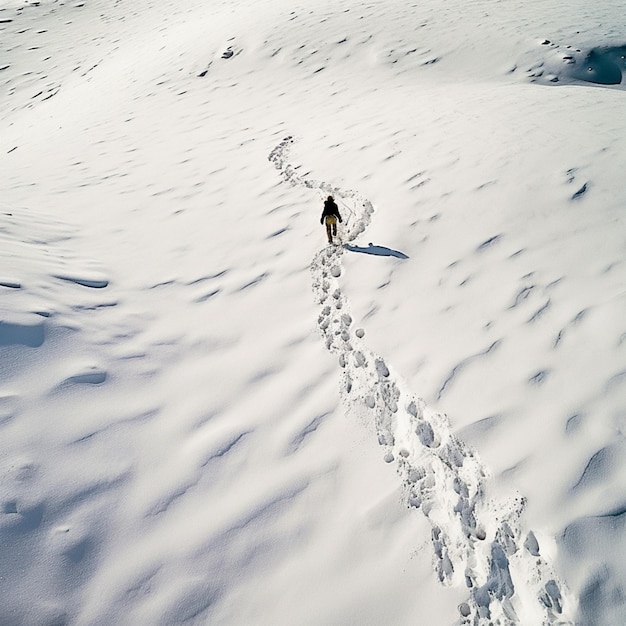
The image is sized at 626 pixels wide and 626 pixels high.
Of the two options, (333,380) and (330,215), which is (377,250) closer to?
(330,215)

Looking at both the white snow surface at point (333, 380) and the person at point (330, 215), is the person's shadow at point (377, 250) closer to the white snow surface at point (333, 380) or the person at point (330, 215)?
the white snow surface at point (333, 380)

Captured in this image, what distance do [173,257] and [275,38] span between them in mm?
14356

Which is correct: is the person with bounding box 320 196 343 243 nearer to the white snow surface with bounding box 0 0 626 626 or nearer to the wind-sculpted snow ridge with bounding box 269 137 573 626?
the white snow surface with bounding box 0 0 626 626

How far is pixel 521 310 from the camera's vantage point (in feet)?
16.3

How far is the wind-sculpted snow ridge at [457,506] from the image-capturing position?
2979 mm

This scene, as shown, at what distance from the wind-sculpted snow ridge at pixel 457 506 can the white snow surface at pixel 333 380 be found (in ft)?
0.06

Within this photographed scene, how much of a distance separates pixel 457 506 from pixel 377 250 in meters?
4.07

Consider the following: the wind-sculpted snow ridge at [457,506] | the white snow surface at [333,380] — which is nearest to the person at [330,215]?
the white snow surface at [333,380]

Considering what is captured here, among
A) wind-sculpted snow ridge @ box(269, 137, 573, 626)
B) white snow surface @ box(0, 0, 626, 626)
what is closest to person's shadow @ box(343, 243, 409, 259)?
white snow surface @ box(0, 0, 626, 626)

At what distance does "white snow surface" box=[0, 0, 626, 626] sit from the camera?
10.5 ft

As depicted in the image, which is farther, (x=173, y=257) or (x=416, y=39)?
(x=416, y=39)

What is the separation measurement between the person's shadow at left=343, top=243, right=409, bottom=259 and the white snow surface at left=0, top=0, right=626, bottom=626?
57mm

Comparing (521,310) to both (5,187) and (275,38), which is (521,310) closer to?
(5,187)

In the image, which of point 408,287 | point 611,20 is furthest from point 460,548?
point 611,20
